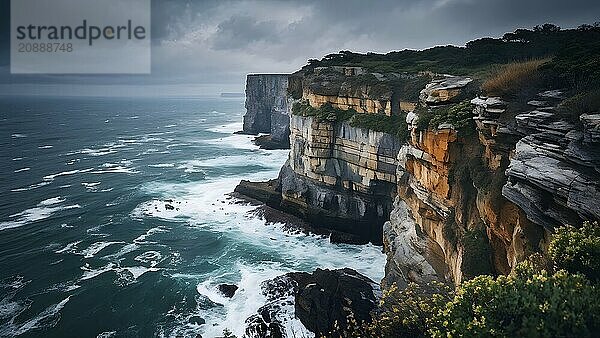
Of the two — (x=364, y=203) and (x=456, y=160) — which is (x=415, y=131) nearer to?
(x=456, y=160)

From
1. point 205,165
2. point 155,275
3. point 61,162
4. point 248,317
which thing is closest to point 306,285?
point 248,317

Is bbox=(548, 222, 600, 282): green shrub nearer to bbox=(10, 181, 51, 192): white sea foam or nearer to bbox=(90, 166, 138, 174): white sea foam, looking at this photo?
bbox=(10, 181, 51, 192): white sea foam

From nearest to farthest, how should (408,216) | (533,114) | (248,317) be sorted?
1. (533,114)
2. (248,317)
3. (408,216)

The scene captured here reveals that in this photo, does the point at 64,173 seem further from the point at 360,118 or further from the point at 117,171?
the point at 360,118

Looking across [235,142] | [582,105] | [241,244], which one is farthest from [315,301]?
[235,142]

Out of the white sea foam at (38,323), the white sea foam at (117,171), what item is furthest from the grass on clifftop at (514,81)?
the white sea foam at (117,171)
